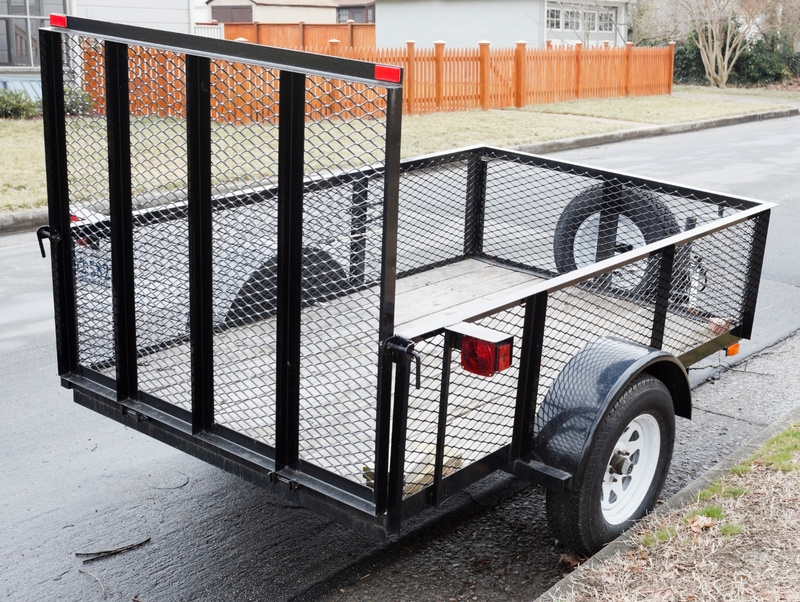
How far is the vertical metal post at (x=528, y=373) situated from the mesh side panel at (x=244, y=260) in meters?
0.89

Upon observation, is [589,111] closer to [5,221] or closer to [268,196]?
[5,221]

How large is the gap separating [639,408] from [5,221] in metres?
7.88

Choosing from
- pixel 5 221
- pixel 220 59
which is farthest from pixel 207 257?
pixel 5 221

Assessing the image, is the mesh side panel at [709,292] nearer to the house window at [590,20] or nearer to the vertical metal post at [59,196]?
the vertical metal post at [59,196]

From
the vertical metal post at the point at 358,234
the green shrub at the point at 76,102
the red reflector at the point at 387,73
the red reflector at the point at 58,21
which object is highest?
the red reflector at the point at 58,21

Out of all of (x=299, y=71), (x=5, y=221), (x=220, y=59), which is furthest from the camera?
(x=5, y=221)

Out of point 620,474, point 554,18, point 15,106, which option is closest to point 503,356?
point 620,474

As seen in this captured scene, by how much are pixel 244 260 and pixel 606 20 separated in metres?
36.9

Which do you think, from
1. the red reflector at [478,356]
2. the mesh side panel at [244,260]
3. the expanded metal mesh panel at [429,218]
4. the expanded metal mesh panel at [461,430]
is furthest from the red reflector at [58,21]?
the expanded metal mesh panel at [429,218]

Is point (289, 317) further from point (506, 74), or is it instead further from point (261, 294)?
point (506, 74)

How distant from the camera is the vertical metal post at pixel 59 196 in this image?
3.33m

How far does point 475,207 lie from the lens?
591 cm

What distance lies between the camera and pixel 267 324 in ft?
11.3

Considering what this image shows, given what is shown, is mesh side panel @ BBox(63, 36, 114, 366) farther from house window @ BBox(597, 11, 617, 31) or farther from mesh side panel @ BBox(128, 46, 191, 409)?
house window @ BBox(597, 11, 617, 31)
